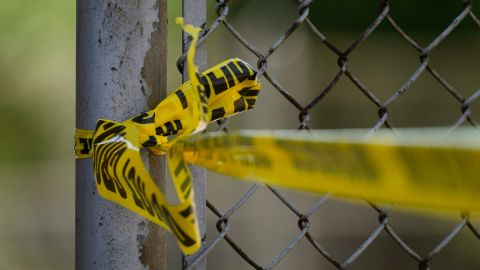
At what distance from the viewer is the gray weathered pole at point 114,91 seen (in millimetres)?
616

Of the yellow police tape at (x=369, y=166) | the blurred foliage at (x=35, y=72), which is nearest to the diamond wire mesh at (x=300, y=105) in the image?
the yellow police tape at (x=369, y=166)

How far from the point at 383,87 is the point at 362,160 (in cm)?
584

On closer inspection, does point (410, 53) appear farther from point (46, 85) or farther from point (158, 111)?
point (158, 111)

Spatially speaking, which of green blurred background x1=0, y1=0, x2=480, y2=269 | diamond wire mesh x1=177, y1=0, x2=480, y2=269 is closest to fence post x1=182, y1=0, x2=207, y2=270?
diamond wire mesh x1=177, y1=0, x2=480, y2=269

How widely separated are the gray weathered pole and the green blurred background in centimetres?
332

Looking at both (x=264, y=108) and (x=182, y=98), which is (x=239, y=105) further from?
(x=264, y=108)

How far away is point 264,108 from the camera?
214 inches

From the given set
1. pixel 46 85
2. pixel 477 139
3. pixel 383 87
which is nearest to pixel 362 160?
pixel 477 139

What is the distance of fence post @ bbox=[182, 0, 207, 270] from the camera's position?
682 millimetres

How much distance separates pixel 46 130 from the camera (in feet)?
15.6

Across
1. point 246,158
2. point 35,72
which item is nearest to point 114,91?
point 246,158

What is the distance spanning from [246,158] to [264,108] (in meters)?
4.93

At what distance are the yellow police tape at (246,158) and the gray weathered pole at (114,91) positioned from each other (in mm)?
24

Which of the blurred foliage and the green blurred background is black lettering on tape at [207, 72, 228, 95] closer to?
the green blurred background
